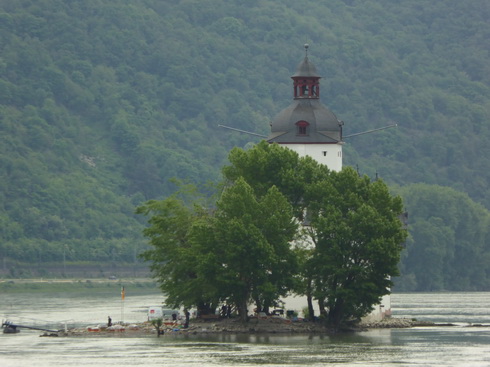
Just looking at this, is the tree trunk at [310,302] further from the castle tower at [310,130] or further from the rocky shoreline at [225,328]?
the castle tower at [310,130]

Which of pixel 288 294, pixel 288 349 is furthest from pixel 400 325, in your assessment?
pixel 288 349

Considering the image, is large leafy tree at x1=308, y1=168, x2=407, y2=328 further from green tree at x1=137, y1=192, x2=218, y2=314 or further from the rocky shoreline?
green tree at x1=137, y1=192, x2=218, y2=314

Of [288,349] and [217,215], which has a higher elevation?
[217,215]

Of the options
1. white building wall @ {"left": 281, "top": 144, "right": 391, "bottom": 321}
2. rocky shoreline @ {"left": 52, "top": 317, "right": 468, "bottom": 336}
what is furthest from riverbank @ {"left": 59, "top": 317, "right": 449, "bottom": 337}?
white building wall @ {"left": 281, "top": 144, "right": 391, "bottom": 321}

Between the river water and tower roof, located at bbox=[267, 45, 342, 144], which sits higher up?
tower roof, located at bbox=[267, 45, 342, 144]

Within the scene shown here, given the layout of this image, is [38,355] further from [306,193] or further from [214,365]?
[306,193]

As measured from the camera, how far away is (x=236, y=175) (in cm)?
9900

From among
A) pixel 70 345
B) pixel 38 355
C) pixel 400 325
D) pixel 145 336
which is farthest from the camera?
pixel 400 325

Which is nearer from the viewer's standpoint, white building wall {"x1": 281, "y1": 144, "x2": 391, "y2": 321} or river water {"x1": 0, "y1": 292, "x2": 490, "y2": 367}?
river water {"x1": 0, "y1": 292, "x2": 490, "y2": 367}

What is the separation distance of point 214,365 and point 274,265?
1860cm

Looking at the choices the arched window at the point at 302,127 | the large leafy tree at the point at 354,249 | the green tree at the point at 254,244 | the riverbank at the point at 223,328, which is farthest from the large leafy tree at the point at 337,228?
the arched window at the point at 302,127

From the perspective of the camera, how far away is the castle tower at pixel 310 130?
106 m

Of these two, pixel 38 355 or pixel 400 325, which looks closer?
pixel 38 355

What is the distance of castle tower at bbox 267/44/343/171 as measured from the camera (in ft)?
349
